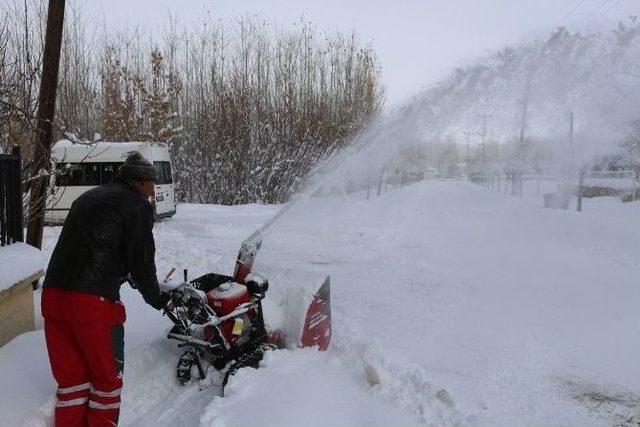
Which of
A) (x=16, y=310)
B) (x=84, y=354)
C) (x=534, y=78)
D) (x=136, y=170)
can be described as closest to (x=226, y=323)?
(x=84, y=354)

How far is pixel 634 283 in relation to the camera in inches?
313

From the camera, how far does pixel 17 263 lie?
13.5 ft

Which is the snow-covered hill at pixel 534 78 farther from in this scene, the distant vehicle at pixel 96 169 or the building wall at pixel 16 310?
the distant vehicle at pixel 96 169

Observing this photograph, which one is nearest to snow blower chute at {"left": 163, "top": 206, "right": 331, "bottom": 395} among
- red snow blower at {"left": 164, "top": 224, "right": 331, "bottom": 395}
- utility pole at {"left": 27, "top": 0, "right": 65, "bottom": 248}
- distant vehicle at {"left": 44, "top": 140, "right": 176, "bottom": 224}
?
red snow blower at {"left": 164, "top": 224, "right": 331, "bottom": 395}

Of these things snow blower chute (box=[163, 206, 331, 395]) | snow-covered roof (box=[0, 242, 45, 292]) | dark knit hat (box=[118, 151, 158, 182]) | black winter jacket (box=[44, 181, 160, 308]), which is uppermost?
dark knit hat (box=[118, 151, 158, 182])

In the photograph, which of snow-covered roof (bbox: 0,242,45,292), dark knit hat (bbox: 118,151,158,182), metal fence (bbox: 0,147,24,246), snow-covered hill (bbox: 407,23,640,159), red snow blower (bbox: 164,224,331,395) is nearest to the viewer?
dark knit hat (bbox: 118,151,158,182)

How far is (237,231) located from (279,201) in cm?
852

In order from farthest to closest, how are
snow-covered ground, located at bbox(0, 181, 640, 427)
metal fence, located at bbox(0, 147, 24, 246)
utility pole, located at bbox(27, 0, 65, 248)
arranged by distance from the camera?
utility pole, located at bbox(27, 0, 65, 248), metal fence, located at bbox(0, 147, 24, 246), snow-covered ground, located at bbox(0, 181, 640, 427)

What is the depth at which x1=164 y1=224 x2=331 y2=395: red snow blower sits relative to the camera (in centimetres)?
370

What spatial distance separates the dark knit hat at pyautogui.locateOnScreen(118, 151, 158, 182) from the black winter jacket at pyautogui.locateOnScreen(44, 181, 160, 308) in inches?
3.5

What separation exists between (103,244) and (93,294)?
0.27 m

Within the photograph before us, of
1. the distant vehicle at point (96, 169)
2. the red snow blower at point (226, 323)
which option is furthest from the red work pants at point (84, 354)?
the distant vehicle at point (96, 169)

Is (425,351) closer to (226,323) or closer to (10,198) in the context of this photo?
(226,323)

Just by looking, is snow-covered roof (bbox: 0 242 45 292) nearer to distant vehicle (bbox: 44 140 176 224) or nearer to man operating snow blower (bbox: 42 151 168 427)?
man operating snow blower (bbox: 42 151 168 427)
